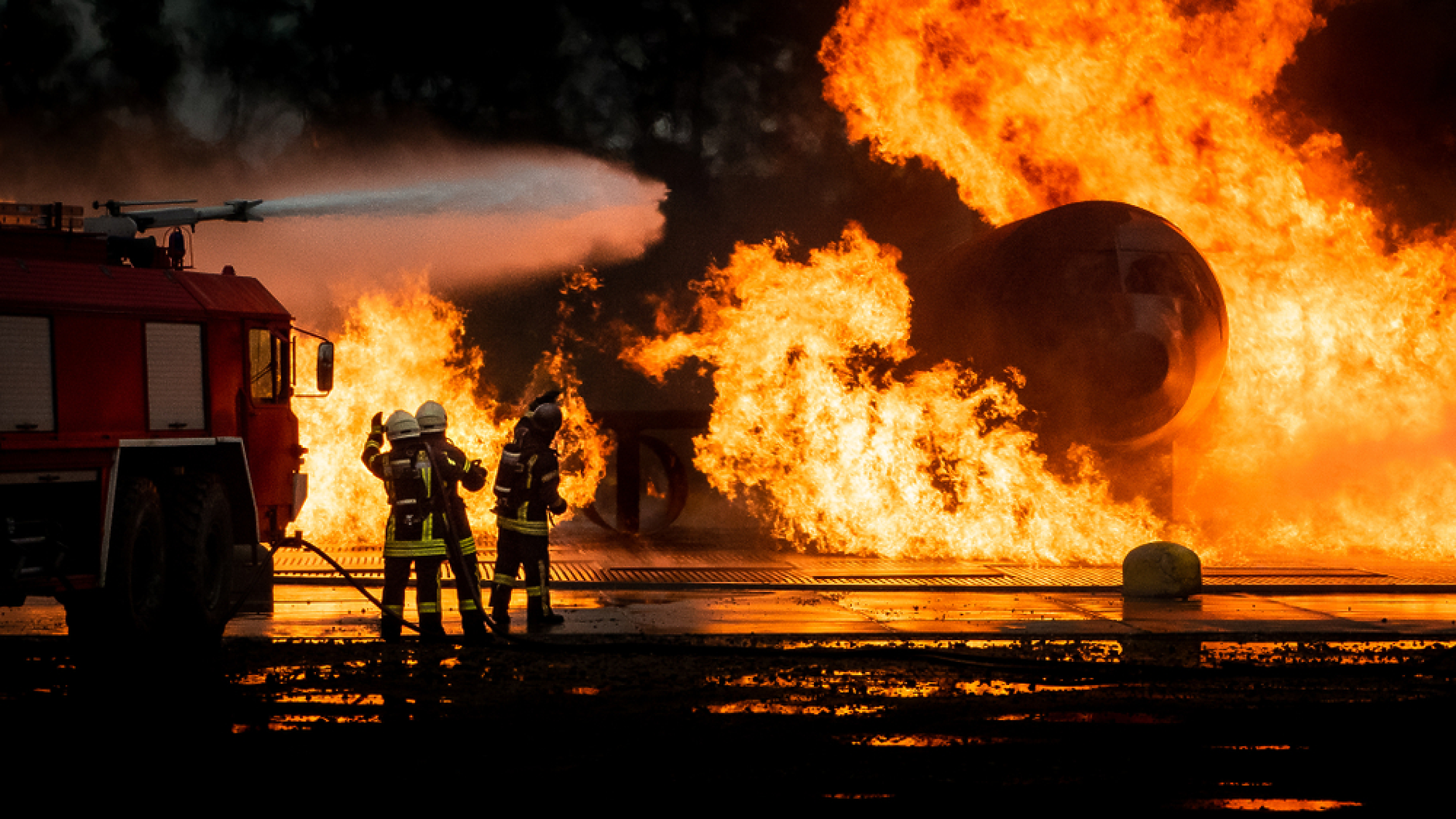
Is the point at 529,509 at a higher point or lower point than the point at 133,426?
lower

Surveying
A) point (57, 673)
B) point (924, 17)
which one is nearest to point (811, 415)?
point (924, 17)

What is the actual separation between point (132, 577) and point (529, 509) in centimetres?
270

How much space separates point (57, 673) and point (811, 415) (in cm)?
872

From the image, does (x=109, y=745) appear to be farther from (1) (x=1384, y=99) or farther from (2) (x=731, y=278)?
(1) (x=1384, y=99)

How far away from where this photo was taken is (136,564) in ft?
28.8

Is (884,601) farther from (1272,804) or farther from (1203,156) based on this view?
(1203,156)

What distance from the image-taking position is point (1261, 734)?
20.1 ft

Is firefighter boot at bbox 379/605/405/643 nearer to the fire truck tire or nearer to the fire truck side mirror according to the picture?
the fire truck tire

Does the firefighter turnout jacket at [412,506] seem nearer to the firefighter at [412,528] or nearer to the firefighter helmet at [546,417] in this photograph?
the firefighter at [412,528]

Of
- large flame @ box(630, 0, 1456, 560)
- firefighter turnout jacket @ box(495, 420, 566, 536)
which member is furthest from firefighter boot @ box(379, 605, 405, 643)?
large flame @ box(630, 0, 1456, 560)

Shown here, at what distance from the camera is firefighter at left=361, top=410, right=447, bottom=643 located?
924cm

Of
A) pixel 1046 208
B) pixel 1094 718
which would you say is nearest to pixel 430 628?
pixel 1094 718

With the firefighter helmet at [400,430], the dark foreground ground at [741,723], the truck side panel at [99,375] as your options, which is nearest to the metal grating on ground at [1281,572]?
the dark foreground ground at [741,723]

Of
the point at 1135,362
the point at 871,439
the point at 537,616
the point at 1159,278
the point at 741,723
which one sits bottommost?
the point at 741,723
